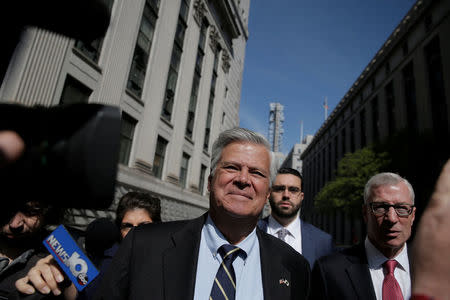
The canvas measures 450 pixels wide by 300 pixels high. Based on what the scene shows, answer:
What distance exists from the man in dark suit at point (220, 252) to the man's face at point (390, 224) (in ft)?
2.40

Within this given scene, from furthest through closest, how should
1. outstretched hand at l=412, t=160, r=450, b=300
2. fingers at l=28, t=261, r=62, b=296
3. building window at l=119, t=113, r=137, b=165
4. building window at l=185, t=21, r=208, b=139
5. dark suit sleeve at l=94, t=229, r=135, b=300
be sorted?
1. building window at l=185, t=21, r=208, b=139
2. building window at l=119, t=113, r=137, b=165
3. dark suit sleeve at l=94, t=229, r=135, b=300
4. fingers at l=28, t=261, r=62, b=296
5. outstretched hand at l=412, t=160, r=450, b=300

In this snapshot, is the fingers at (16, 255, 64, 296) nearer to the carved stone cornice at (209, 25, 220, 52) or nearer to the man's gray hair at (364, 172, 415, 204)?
the man's gray hair at (364, 172, 415, 204)

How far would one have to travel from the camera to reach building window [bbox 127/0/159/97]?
1269 centimetres

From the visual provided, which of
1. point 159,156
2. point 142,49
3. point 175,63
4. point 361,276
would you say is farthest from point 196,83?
point 361,276

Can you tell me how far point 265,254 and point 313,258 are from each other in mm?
1807

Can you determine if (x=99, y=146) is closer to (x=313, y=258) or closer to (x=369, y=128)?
(x=313, y=258)

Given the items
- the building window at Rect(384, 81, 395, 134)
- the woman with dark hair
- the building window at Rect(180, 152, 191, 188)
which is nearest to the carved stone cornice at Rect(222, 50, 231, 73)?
the building window at Rect(180, 152, 191, 188)

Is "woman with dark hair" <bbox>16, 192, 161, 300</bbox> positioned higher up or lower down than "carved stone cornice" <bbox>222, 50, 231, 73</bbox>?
lower down

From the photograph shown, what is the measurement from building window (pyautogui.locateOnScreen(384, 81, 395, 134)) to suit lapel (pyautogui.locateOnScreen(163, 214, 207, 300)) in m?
32.8

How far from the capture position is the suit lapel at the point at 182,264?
1661mm

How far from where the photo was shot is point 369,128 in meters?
34.3

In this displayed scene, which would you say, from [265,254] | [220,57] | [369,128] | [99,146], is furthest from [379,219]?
[369,128]

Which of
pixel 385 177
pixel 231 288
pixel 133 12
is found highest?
pixel 133 12

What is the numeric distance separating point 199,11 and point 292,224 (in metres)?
19.4
